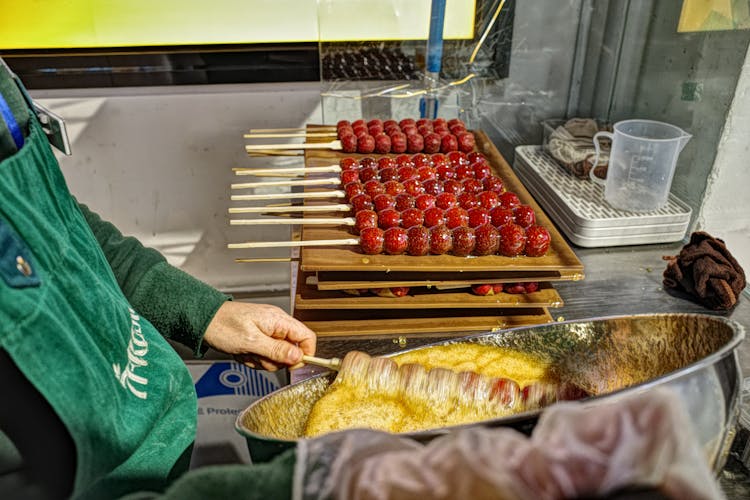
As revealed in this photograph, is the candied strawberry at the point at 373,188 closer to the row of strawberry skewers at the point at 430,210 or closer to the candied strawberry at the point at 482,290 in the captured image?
the row of strawberry skewers at the point at 430,210

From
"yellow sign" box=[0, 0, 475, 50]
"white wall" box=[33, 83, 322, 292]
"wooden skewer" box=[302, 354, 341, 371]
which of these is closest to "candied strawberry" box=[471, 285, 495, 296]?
"wooden skewer" box=[302, 354, 341, 371]

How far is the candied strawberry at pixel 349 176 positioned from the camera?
194cm

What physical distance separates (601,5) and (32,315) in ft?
8.15

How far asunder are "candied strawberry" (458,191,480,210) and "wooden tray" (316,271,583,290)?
0.96 feet

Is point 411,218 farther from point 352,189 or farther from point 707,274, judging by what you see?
point 707,274

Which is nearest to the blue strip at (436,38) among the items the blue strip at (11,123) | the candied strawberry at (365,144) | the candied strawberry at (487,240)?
the candied strawberry at (365,144)

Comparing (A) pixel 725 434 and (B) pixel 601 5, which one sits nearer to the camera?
(A) pixel 725 434

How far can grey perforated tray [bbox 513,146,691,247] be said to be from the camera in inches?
76.4

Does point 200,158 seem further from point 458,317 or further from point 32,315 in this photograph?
point 32,315

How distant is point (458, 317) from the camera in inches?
61.8

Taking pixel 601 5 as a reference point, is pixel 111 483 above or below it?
below

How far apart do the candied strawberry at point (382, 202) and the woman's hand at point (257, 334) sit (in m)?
0.52

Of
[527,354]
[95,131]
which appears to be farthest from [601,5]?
[95,131]

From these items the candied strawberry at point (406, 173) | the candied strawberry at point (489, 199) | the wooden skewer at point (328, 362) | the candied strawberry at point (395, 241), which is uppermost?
the candied strawberry at point (406, 173)
